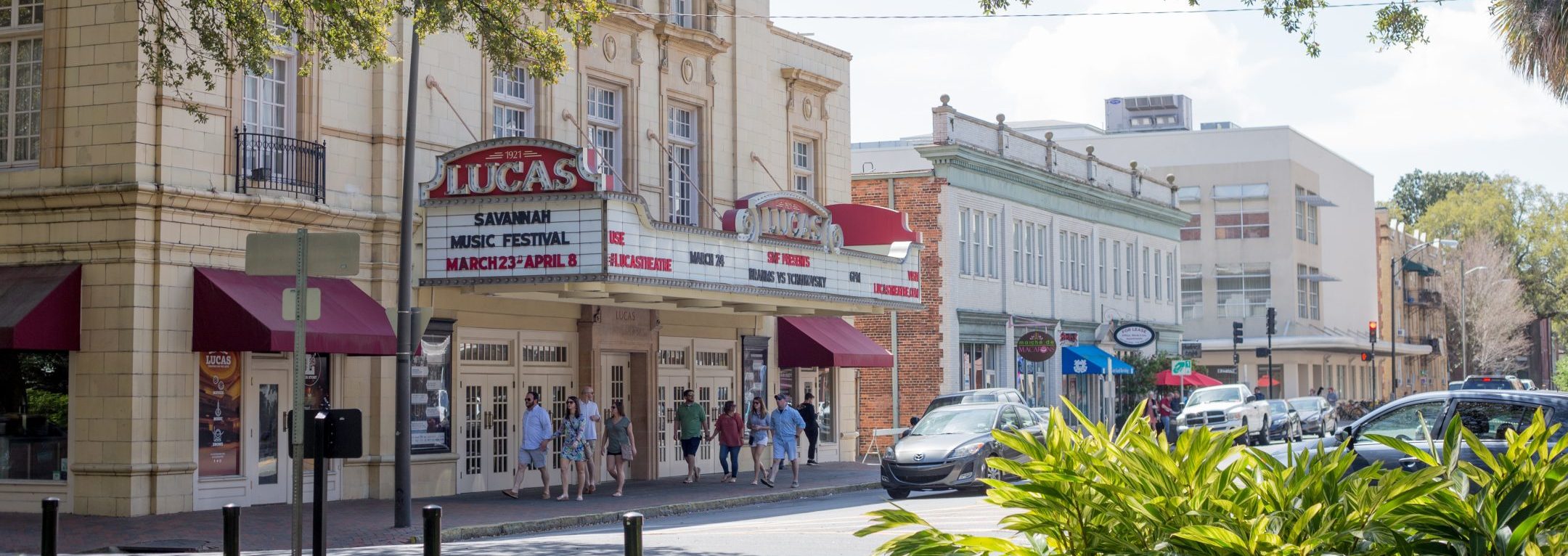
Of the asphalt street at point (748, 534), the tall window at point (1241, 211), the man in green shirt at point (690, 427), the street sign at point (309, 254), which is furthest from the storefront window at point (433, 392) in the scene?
the tall window at point (1241, 211)

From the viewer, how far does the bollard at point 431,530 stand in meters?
11.0

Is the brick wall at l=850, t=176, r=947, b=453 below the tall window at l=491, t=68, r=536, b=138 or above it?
below

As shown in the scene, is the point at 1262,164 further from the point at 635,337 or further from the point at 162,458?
the point at 162,458

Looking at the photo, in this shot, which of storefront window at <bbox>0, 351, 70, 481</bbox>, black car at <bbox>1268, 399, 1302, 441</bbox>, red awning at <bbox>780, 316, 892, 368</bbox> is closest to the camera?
storefront window at <bbox>0, 351, 70, 481</bbox>

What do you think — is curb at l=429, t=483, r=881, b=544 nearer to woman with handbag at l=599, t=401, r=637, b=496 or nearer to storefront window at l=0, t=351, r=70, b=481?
woman with handbag at l=599, t=401, r=637, b=496

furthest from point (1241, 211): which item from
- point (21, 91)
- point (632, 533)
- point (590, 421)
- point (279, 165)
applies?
point (632, 533)

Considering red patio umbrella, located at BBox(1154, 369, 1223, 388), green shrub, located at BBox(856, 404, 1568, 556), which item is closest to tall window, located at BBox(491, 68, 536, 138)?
green shrub, located at BBox(856, 404, 1568, 556)

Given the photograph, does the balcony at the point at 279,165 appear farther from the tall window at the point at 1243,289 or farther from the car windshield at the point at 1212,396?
the tall window at the point at 1243,289

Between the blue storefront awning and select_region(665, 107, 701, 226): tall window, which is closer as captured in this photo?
select_region(665, 107, 701, 226): tall window

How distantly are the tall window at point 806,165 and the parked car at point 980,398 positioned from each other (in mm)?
Answer: 6476

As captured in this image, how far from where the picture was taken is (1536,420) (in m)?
5.62

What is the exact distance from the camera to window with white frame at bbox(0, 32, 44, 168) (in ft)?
67.3

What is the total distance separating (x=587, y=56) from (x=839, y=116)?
31.0 ft

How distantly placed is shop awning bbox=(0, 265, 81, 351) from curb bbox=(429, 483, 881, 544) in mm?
5140
